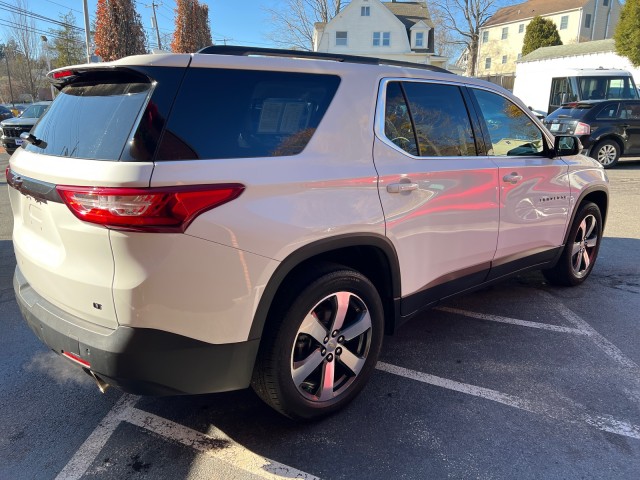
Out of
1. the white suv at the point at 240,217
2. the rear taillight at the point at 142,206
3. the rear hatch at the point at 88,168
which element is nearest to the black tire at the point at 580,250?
the white suv at the point at 240,217

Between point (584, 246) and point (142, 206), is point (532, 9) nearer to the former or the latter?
point (584, 246)

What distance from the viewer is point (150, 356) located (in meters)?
2.03

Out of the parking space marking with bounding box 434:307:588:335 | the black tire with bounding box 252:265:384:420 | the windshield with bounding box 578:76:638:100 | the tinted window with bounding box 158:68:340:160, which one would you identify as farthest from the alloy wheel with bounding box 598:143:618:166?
the tinted window with bounding box 158:68:340:160

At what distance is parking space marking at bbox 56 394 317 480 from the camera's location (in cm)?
231

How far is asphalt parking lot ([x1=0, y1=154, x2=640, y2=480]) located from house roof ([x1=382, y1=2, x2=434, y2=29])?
145 feet

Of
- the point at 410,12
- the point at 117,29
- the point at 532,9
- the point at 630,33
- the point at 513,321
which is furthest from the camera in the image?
the point at 532,9

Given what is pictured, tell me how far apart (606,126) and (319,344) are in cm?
1240

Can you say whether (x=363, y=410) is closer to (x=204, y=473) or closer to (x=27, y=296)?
(x=204, y=473)

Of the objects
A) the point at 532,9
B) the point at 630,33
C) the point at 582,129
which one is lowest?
the point at 582,129

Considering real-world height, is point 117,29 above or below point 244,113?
above

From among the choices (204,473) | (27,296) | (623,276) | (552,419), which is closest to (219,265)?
(204,473)

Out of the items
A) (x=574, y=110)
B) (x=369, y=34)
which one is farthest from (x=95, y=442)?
(x=369, y=34)

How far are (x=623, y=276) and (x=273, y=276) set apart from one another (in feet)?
14.2

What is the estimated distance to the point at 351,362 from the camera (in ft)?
9.00
